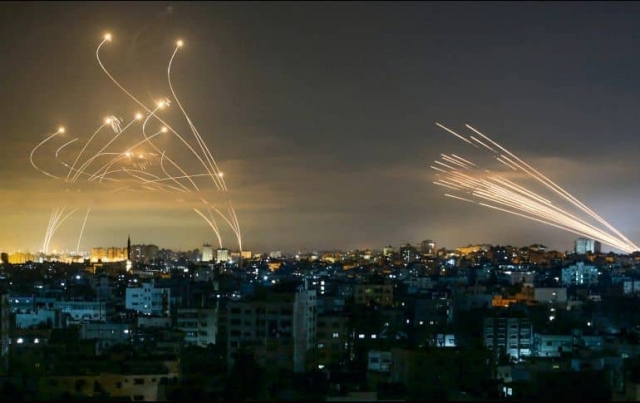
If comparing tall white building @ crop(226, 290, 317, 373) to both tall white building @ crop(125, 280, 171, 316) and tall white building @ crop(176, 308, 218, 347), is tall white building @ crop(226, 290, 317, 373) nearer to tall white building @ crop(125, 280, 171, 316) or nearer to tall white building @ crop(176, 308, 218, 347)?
tall white building @ crop(176, 308, 218, 347)

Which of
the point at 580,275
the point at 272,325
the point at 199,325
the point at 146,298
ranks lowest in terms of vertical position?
the point at 199,325

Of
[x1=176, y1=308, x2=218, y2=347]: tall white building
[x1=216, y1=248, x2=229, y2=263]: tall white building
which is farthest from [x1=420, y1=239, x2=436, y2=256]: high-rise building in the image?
[x1=176, y1=308, x2=218, y2=347]: tall white building

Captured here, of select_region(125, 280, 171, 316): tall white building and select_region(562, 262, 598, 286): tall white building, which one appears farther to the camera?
select_region(562, 262, 598, 286): tall white building

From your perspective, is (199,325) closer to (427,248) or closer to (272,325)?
(272,325)

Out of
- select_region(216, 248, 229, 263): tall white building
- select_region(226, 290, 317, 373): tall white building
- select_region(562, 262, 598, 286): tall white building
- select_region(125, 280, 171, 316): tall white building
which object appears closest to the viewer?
select_region(226, 290, 317, 373): tall white building

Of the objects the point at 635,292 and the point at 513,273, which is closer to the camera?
the point at 635,292

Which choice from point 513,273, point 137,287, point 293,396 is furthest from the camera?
point 513,273

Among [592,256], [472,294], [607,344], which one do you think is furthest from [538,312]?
[592,256]

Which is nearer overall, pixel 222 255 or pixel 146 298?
pixel 146 298

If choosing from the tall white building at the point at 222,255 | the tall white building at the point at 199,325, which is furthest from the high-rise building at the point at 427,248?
the tall white building at the point at 199,325

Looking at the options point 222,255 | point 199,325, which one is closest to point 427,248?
point 222,255

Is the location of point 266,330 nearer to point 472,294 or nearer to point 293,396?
point 293,396
